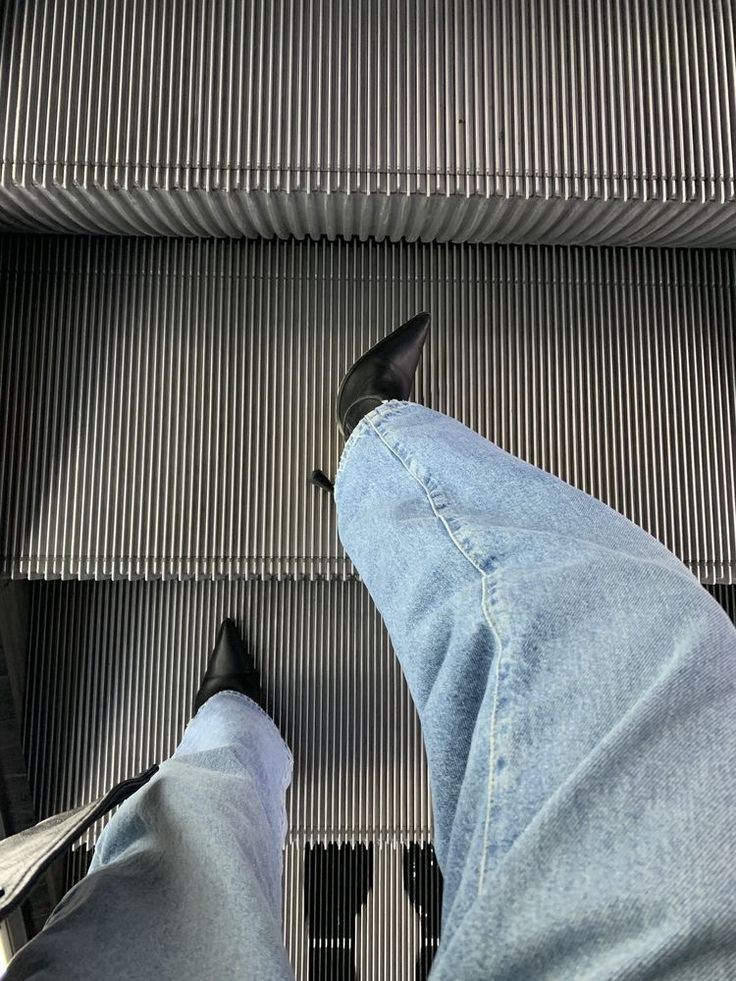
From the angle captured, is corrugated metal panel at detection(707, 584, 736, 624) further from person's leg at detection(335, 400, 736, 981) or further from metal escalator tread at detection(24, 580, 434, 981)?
person's leg at detection(335, 400, 736, 981)

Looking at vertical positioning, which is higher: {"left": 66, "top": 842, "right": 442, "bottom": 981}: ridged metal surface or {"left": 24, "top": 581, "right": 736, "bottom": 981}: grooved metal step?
{"left": 24, "top": 581, "right": 736, "bottom": 981}: grooved metal step

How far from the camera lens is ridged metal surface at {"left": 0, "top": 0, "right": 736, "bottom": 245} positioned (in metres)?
1.72

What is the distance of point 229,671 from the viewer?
219cm

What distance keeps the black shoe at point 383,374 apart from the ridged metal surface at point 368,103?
338 mm

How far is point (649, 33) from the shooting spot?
1.79 m

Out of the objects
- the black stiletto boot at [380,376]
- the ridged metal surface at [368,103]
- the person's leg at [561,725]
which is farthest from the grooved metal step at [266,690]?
the ridged metal surface at [368,103]

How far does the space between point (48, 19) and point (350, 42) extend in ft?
2.39

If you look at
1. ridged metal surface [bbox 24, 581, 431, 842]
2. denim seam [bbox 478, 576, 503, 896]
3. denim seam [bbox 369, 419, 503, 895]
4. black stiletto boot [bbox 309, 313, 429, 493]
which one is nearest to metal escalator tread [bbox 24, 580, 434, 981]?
ridged metal surface [bbox 24, 581, 431, 842]

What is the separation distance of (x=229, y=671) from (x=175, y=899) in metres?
1.35

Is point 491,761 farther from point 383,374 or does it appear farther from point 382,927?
point 382,927

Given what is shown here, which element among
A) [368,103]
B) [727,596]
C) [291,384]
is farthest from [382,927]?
[368,103]

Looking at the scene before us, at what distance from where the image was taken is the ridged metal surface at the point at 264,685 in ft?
7.46

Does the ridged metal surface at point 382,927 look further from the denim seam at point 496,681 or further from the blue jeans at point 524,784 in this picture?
the denim seam at point 496,681

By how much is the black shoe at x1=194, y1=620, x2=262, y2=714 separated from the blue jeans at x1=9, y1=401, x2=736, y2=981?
0.87 metres
